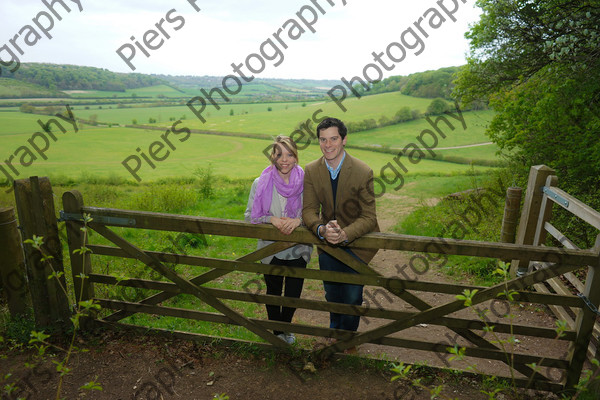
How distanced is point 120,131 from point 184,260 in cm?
4578

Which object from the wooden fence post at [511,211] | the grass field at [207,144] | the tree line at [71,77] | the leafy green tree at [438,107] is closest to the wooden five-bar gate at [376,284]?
the wooden fence post at [511,211]

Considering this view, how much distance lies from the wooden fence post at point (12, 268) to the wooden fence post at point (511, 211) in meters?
7.27

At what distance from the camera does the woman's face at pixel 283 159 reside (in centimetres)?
351

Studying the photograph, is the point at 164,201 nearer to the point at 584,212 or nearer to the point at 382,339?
the point at 382,339

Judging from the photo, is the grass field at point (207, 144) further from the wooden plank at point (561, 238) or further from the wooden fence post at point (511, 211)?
the wooden plank at point (561, 238)

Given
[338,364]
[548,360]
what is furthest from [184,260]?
[548,360]

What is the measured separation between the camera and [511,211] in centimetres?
602

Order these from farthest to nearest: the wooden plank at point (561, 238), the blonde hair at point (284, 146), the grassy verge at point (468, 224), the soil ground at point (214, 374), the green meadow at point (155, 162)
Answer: the green meadow at point (155, 162) → the grassy verge at point (468, 224) → the wooden plank at point (561, 238) → the blonde hair at point (284, 146) → the soil ground at point (214, 374)

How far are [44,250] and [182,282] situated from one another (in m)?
1.62

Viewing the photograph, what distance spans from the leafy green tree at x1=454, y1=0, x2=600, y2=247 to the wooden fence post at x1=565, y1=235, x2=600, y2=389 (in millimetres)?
4200

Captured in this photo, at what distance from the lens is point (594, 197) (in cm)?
730

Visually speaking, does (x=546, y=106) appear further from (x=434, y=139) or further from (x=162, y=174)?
(x=434, y=139)

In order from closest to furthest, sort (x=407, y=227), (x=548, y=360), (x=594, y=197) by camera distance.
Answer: (x=548, y=360) → (x=594, y=197) → (x=407, y=227)

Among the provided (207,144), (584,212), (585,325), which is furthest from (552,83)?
(207,144)
